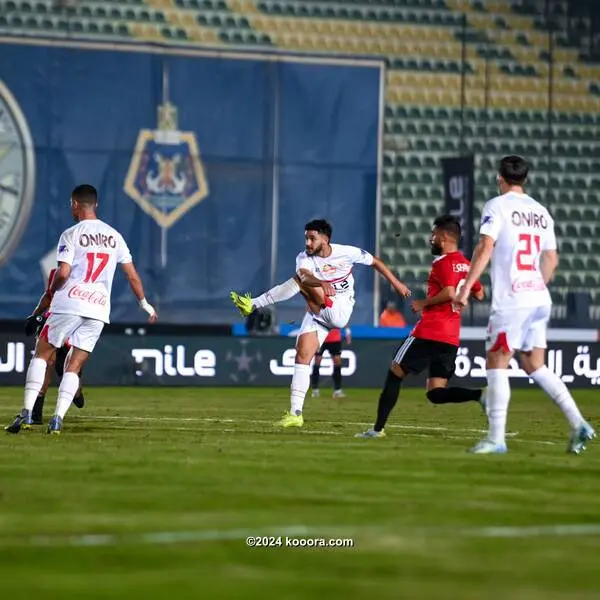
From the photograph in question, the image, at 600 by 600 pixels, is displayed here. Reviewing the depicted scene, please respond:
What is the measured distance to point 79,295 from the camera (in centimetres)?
1405

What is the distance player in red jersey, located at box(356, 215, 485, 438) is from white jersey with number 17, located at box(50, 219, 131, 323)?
2.49 meters

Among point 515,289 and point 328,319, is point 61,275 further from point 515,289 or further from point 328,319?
point 515,289

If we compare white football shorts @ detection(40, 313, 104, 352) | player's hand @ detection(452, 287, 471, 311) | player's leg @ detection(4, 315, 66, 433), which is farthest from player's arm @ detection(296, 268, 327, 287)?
player's hand @ detection(452, 287, 471, 311)

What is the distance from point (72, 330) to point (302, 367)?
280 cm

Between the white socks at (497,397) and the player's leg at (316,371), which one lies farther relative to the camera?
the player's leg at (316,371)

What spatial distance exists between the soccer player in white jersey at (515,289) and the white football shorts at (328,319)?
4156 mm

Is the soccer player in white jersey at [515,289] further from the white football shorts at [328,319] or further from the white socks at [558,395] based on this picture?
the white football shorts at [328,319]

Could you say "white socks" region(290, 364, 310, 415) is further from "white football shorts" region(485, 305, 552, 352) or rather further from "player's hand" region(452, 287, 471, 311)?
"white football shorts" region(485, 305, 552, 352)

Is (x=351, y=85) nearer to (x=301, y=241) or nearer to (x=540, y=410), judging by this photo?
(x=301, y=241)

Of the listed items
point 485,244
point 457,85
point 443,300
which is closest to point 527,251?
point 485,244

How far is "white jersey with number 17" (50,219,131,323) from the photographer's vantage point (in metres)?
14.0

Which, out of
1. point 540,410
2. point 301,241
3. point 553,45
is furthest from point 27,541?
point 553,45

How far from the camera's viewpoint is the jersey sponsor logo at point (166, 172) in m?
32.2

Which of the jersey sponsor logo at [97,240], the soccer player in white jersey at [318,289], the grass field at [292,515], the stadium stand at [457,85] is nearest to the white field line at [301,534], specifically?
the grass field at [292,515]
